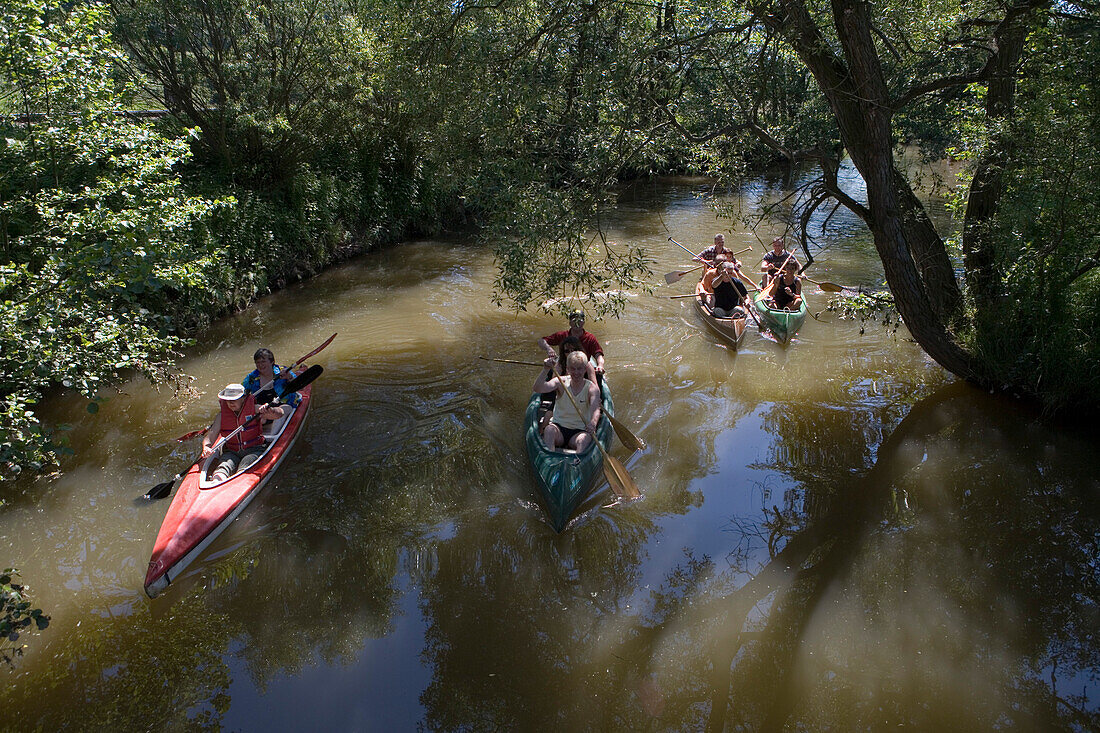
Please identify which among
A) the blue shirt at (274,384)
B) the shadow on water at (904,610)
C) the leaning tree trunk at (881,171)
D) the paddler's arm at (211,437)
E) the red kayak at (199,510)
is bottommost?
the shadow on water at (904,610)

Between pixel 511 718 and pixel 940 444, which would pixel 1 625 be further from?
pixel 940 444

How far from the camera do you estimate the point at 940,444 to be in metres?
7.80

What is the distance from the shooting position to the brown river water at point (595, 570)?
4602 mm

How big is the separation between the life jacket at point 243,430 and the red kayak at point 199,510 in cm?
12

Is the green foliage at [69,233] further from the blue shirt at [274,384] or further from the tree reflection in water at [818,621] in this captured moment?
the tree reflection in water at [818,621]

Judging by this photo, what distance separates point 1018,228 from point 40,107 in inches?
403

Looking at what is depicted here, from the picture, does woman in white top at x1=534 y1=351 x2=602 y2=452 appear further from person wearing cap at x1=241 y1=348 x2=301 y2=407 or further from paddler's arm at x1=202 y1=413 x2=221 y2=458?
paddler's arm at x1=202 y1=413 x2=221 y2=458

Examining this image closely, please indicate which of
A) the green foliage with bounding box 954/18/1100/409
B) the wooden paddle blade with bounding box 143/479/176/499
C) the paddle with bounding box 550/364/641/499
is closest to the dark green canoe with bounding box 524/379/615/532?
the paddle with bounding box 550/364/641/499

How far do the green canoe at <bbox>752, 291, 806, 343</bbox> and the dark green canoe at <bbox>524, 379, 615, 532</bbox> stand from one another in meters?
4.80

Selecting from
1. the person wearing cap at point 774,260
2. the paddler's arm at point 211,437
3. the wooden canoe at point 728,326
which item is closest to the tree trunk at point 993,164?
the wooden canoe at point 728,326

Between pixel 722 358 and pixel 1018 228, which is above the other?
pixel 1018 228

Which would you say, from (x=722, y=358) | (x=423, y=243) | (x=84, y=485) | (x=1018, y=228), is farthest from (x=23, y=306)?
(x=423, y=243)

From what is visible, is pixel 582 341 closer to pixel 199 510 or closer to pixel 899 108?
pixel 199 510

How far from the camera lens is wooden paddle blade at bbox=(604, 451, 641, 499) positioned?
21.2 ft
